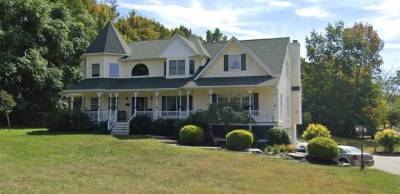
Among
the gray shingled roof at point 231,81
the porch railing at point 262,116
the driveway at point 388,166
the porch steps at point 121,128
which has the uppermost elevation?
the gray shingled roof at point 231,81

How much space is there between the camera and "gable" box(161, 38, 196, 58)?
108ft

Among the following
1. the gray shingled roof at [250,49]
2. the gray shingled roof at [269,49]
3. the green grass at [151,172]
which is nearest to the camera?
the green grass at [151,172]

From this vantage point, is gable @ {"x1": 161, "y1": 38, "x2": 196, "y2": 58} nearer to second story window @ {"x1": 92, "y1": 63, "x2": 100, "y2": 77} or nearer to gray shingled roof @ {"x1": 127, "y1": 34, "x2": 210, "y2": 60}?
gray shingled roof @ {"x1": 127, "y1": 34, "x2": 210, "y2": 60}

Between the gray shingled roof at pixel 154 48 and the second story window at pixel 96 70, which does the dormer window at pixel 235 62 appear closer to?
the gray shingled roof at pixel 154 48

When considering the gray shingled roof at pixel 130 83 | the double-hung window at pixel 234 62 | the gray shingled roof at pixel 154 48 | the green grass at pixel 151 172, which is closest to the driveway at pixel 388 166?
the green grass at pixel 151 172

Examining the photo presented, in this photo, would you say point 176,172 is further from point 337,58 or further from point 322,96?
point 337,58

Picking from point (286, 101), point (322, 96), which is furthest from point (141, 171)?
point (322, 96)

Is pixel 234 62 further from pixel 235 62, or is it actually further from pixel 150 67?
pixel 150 67

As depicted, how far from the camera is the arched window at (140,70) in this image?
3518 cm

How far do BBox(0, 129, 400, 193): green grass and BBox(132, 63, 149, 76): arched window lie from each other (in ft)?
43.0

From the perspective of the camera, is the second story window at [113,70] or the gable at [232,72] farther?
the second story window at [113,70]

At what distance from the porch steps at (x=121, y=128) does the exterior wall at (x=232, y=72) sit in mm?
6632

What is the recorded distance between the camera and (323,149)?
75.2 feet

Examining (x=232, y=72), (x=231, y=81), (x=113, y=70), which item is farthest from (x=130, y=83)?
(x=231, y=81)
